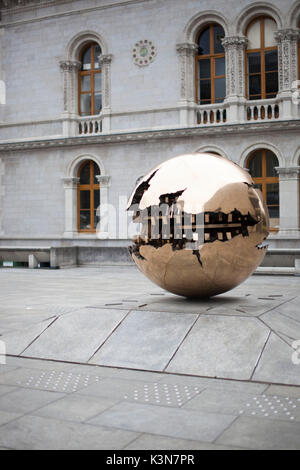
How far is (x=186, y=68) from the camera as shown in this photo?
22.8 meters

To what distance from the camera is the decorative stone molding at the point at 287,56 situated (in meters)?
21.4

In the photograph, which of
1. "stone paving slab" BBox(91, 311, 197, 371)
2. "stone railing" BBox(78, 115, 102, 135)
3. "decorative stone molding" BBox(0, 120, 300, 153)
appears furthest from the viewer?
"stone railing" BBox(78, 115, 102, 135)

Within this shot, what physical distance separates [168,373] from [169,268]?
1478 mm

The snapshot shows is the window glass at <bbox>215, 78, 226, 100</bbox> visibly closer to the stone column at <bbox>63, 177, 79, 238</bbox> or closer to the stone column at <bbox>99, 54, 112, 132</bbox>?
the stone column at <bbox>99, 54, 112, 132</bbox>

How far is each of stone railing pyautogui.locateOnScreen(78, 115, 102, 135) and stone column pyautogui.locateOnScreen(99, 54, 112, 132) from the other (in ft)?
1.50

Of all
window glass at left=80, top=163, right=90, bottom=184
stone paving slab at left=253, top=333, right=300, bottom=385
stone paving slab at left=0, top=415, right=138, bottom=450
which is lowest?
stone paving slab at left=0, top=415, right=138, bottom=450

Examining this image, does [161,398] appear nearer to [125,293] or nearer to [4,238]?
[125,293]

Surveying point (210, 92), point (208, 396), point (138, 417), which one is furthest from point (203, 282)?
point (210, 92)

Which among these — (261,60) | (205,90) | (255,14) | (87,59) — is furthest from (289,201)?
(87,59)

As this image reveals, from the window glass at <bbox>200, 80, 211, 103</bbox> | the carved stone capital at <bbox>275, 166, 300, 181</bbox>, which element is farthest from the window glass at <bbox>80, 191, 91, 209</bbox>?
the carved stone capital at <bbox>275, 166, 300, 181</bbox>

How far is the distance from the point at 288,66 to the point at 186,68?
4198 mm

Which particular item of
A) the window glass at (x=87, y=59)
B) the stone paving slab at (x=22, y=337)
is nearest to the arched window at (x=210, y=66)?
the window glass at (x=87, y=59)

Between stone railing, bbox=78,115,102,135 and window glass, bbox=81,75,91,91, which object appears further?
window glass, bbox=81,75,91,91

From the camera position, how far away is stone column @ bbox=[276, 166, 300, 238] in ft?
69.6
